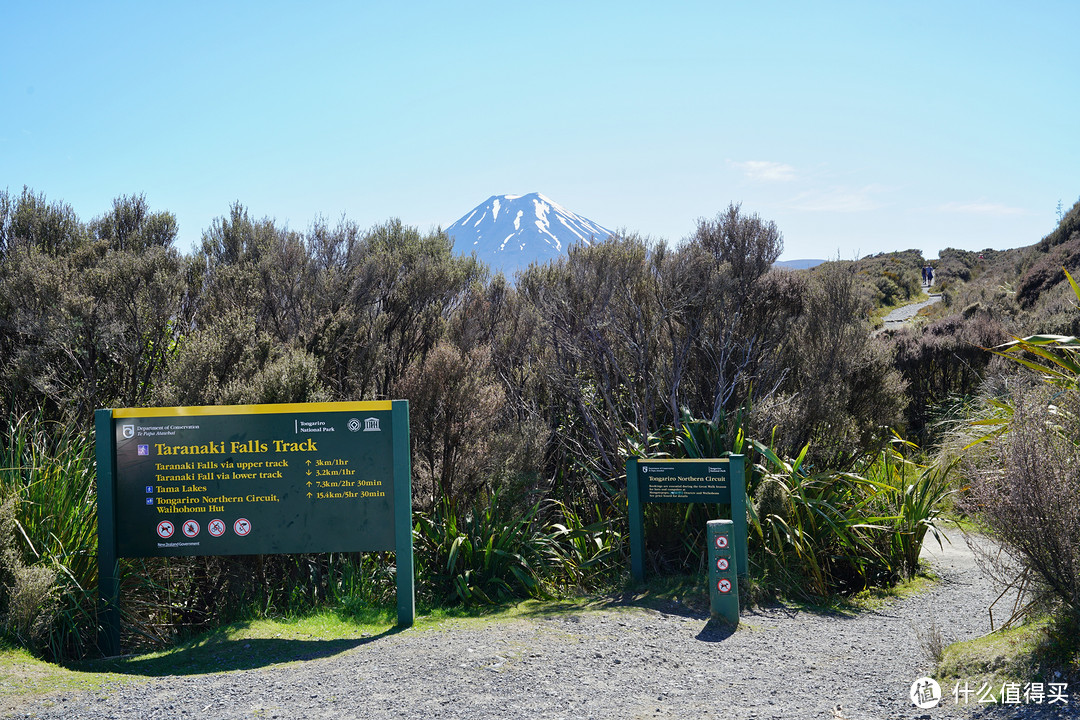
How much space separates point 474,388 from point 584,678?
330 cm

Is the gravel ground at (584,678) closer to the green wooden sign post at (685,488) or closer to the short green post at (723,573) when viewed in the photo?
the short green post at (723,573)

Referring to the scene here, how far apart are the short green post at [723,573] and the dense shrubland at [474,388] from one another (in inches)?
40.2

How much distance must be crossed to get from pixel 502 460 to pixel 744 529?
2280 mm

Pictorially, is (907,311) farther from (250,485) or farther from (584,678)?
(250,485)

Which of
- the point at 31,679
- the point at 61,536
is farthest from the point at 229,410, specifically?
the point at 31,679

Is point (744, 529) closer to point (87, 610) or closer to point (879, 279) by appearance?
point (87, 610)

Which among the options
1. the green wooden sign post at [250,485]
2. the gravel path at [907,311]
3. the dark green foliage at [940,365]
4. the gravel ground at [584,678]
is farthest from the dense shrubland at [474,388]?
the gravel path at [907,311]

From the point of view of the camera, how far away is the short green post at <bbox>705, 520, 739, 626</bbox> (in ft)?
17.3

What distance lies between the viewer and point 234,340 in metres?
6.86

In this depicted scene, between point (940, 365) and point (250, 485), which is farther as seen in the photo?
point (940, 365)

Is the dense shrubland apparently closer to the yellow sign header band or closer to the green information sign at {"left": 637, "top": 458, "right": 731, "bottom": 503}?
the green information sign at {"left": 637, "top": 458, "right": 731, "bottom": 503}

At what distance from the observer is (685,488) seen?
617 cm

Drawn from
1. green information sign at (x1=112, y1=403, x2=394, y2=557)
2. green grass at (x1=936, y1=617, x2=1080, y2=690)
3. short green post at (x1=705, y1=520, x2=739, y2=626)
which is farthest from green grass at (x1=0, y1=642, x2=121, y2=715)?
green grass at (x1=936, y1=617, x2=1080, y2=690)

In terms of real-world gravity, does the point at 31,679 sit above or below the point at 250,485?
below
